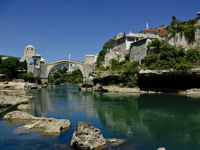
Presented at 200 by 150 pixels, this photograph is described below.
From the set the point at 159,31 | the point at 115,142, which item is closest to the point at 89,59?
the point at 159,31

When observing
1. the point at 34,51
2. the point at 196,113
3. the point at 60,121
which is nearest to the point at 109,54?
the point at 196,113

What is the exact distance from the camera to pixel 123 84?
114 feet

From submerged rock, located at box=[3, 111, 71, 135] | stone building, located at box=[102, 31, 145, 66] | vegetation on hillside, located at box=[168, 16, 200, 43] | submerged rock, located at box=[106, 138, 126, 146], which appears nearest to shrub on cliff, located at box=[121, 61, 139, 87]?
stone building, located at box=[102, 31, 145, 66]

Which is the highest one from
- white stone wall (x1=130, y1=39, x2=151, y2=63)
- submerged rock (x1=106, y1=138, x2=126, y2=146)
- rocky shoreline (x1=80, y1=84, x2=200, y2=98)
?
white stone wall (x1=130, y1=39, x2=151, y2=63)

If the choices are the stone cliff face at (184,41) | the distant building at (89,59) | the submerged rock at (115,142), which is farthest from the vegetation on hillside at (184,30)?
the distant building at (89,59)

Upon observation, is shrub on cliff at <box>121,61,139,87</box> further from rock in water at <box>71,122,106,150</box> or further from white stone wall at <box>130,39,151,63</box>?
rock in water at <box>71,122,106,150</box>

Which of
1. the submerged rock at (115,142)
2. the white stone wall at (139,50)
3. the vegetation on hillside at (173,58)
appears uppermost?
the white stone wall at (139,50)

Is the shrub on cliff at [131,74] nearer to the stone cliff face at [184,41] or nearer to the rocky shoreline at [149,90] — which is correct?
the rocky shoreline at [149,90]

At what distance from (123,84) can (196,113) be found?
20527 millimetres

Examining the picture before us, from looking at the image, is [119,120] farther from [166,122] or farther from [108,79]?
[108,79]

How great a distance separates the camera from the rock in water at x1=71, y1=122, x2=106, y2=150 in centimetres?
757

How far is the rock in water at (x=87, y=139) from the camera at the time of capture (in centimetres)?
757

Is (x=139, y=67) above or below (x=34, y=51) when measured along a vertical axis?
below

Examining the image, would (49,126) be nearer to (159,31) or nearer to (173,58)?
(173,58)
